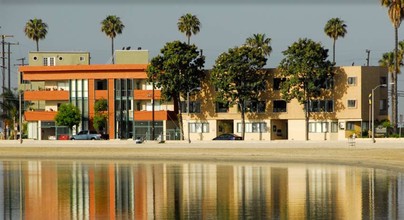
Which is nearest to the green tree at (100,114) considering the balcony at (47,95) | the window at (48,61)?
the balcony at (47,95)

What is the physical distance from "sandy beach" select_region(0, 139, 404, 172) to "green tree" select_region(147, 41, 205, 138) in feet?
37.3

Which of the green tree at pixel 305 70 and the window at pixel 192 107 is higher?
the green tree at pixel 305 70

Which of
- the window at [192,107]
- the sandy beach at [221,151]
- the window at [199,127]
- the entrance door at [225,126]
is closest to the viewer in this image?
the sandy beach at [221,151]

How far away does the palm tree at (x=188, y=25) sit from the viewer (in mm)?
145625

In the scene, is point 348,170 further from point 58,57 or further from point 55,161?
point 58,57

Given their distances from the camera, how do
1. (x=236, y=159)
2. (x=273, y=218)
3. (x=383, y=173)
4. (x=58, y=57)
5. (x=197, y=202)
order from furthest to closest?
(x=58, y=57) → (x=236, y=159) → (x=383, y=173) → (x=197, y=202) → (x=273, y=218)

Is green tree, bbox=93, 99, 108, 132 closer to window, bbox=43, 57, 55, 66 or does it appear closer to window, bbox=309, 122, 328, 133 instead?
window, bbox=43, 57, 55, 66

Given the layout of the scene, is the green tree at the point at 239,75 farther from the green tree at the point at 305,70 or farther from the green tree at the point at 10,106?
the green tree at the point at 10,106

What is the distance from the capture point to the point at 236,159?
322ft

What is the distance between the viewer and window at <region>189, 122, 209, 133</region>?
5098 inches

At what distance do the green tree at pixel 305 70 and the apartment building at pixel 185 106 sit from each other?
9.26ft

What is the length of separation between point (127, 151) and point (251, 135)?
23934 millimetres

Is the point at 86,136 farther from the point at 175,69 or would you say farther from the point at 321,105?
the point at 321,105

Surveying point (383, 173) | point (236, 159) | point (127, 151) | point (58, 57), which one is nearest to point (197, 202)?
point (383, 173)
